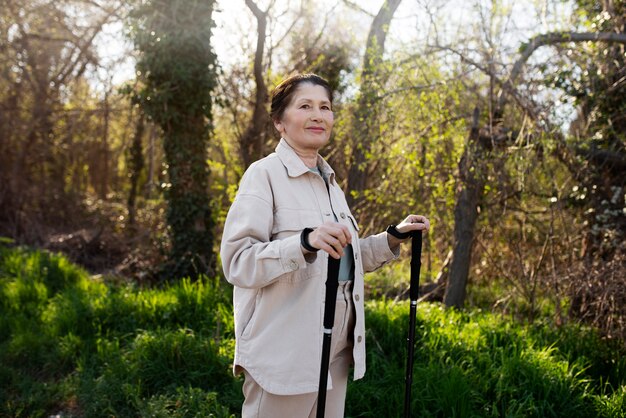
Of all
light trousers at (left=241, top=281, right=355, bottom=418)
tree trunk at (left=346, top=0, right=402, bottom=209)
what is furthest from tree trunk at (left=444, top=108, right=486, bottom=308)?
light trousers at (left=241, top=281, right=355, bottom=418)

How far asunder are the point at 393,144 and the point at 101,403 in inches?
158

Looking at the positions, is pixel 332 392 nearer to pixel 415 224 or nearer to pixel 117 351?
pixel 415 224

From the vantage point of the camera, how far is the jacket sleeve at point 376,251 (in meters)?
2.76

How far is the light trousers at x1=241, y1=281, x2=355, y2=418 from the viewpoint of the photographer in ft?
7.86

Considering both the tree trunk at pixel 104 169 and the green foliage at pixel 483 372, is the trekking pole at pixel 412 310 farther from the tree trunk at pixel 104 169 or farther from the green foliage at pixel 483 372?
the tree trunk at pixel 104 169

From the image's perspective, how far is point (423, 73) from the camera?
6031 millimetres

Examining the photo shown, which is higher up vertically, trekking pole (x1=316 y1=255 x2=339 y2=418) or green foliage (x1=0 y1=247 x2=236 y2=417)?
trekking pole (x1=316 y1=255 x2=339 y2=418)

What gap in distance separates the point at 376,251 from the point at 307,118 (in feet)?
2.36

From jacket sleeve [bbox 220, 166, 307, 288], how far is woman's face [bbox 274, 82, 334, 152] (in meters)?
0.24

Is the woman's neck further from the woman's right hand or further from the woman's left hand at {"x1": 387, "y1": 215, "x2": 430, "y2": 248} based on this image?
the woman's right hand

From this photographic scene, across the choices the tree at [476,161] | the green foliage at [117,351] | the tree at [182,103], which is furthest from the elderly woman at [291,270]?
the tree at [182,103]

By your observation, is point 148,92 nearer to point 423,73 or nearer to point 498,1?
point 423,73

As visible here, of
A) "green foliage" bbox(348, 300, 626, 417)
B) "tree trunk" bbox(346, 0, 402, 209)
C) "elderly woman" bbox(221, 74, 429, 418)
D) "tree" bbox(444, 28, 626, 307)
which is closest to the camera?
"elderly woman" bbox(221, 74, 429, 418)

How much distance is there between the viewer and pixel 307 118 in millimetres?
2518
